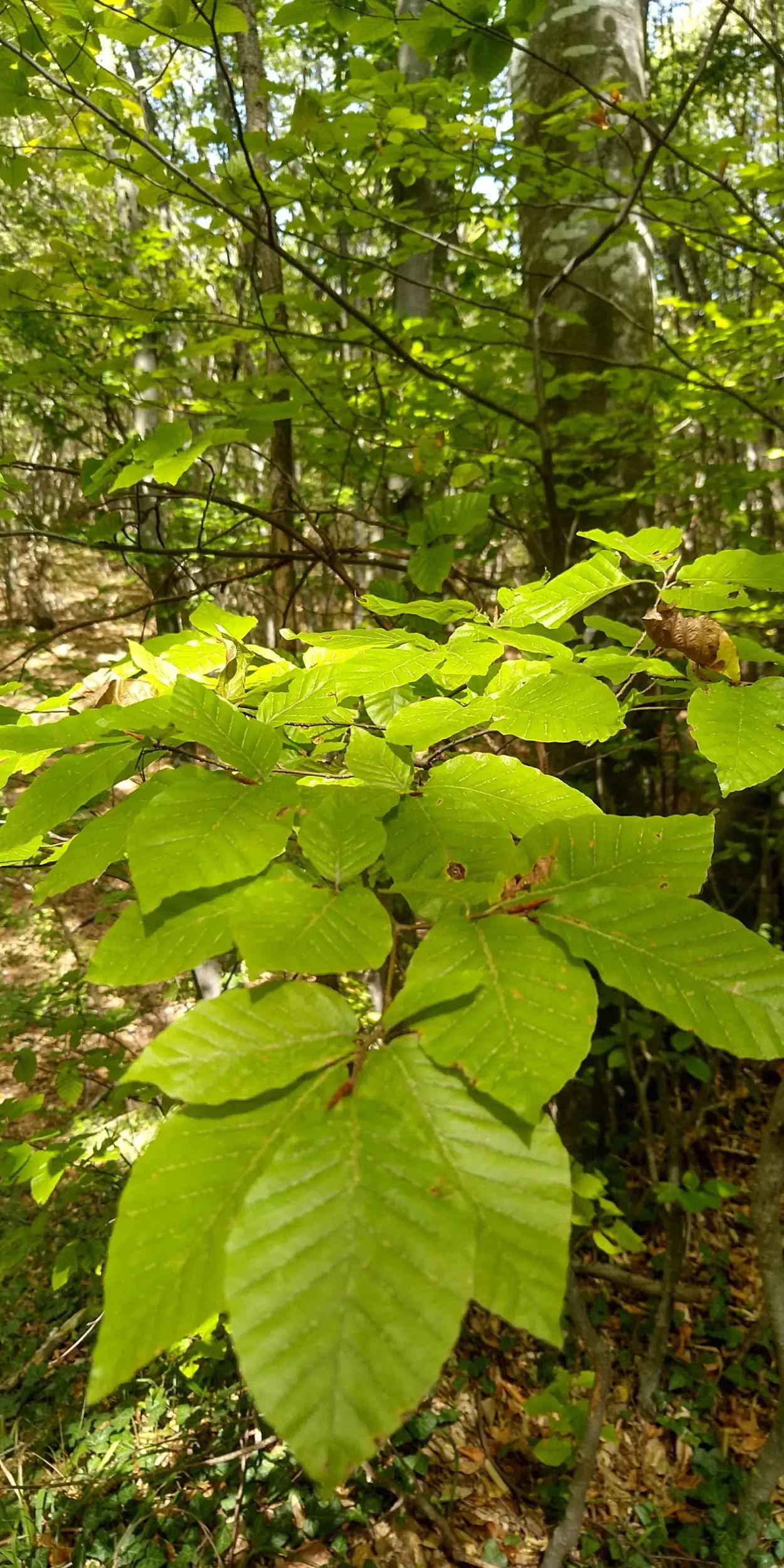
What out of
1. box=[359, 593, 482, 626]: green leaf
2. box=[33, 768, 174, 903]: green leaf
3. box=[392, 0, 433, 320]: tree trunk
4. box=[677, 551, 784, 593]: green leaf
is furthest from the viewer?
box=[392, 0, 433, 320]: tree trunk

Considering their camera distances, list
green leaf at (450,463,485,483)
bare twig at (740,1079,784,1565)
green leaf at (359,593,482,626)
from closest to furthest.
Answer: green leaf at (359,593,482,626)
bare twig at (740,1079,784,1565)
green leaf at (450,463,485,483)

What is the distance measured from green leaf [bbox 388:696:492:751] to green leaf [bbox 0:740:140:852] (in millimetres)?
314

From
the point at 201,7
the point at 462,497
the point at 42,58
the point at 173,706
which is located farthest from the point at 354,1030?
the point at 42,58

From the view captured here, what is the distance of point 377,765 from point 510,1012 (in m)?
0.35

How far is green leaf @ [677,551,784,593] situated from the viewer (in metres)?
0.96

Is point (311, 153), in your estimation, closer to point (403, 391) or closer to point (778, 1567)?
point (403, 391)

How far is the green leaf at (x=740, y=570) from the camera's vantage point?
0.96 m

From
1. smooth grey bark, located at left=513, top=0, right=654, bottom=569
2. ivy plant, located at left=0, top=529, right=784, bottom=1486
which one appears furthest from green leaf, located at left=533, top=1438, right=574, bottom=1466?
smooth grey bark, located at left=513, top=0, right=654, bottom=569

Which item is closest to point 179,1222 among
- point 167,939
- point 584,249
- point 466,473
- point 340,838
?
point 167,939

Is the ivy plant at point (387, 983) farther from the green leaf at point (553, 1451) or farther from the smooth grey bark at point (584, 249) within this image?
the green leaf at point (553, 1451)

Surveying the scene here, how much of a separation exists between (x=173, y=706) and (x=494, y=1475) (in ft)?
11.7

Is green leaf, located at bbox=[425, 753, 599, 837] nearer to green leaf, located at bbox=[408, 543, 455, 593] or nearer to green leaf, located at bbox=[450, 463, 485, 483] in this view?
green leaf, located at bbox=[408, 543, 455, 593]

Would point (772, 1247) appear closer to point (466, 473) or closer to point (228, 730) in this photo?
point (228, 730)

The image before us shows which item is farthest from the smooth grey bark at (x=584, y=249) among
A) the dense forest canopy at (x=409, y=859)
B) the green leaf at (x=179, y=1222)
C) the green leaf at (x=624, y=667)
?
the green leaf at (x=179, y=1222)
